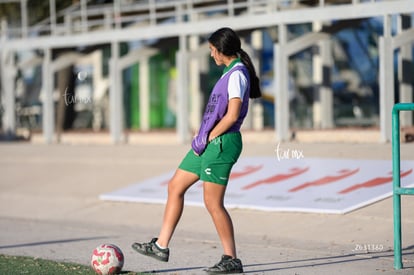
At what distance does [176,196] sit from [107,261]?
801mm

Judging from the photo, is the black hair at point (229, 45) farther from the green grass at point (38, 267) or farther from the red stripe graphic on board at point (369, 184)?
the red stripe graphic on board at point (369, 184)

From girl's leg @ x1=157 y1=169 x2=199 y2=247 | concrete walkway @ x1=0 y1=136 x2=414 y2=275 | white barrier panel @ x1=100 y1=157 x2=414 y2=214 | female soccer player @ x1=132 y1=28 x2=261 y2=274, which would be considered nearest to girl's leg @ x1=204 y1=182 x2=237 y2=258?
female soccer player @ x1=132 y1=28 x2=261 y2=274

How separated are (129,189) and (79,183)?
2.08 meters

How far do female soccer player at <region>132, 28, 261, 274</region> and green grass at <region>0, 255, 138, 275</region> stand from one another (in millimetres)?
904

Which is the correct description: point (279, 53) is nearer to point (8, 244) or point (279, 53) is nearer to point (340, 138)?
point (340, 138)

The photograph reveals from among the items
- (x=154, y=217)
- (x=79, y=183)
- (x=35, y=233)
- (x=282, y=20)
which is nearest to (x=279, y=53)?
(x=282, y=20)

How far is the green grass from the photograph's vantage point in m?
8.54

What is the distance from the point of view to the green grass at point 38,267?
28.0 feet

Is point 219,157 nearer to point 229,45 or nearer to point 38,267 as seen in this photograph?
point 229,45

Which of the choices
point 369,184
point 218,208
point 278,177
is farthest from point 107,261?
point 278,177

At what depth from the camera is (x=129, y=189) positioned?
52.4 ft

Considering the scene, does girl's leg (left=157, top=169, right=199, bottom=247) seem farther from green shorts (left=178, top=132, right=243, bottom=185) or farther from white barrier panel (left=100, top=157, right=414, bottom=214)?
white barrier panel (left=100, top=157, right=414, bottom=214)

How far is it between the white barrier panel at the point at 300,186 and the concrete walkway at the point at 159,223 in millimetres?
191

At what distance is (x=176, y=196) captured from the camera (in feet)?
26.5
